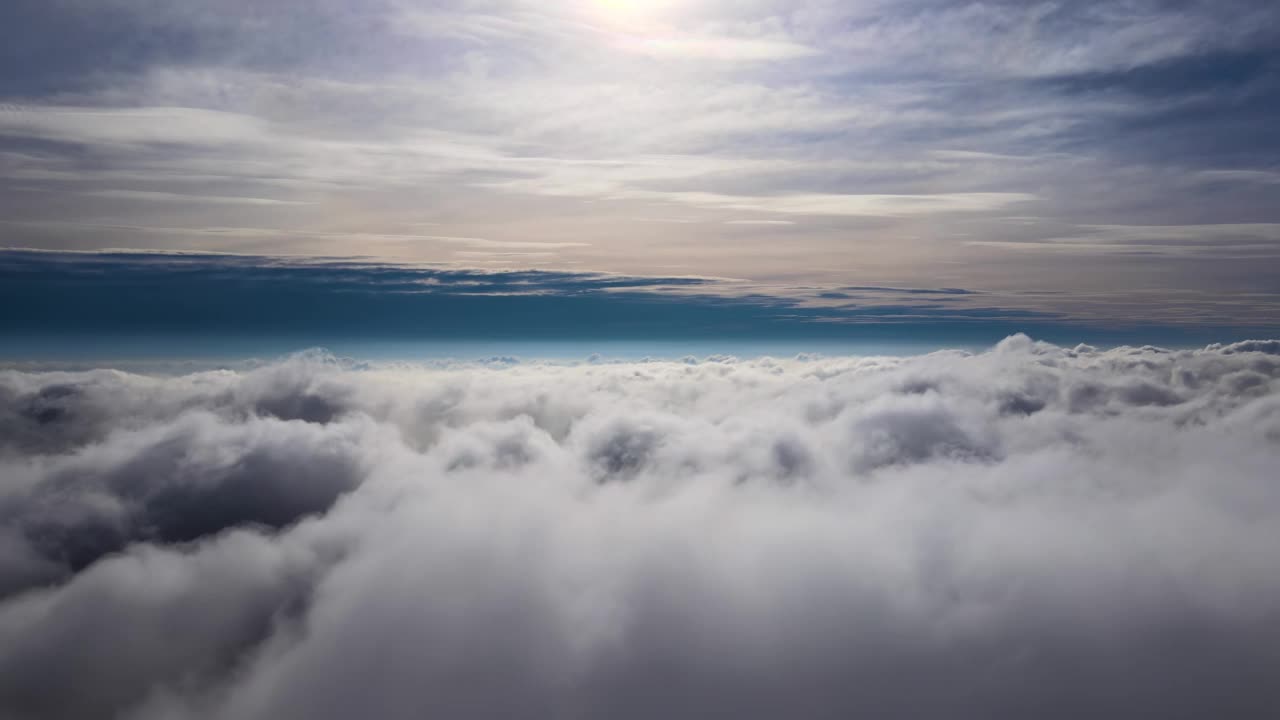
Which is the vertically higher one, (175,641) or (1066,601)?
(1066,601)

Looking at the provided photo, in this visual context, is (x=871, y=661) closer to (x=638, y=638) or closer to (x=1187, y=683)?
(x=638, y=638)

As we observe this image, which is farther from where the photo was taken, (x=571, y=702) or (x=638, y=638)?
(x=638, y=638)

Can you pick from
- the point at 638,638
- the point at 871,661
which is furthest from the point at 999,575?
the point at 638,638

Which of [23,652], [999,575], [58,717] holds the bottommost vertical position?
[58,717]

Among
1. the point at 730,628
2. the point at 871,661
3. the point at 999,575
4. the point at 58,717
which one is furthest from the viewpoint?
the point at 999,575

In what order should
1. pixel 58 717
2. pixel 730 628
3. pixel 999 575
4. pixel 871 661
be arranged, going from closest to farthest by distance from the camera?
1. pixel 58 717
2. pixel 871 661
3. pixel 730 628
4. pixel 999 575

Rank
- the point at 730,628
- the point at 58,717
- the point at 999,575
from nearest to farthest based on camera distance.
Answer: the point at 58,717, the point at 730,628, the point at 999,575

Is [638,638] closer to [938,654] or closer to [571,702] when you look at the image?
[571,702]

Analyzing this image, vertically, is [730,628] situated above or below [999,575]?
below

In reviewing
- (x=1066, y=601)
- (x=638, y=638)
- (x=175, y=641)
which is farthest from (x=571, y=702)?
(x=1066, y=601)
